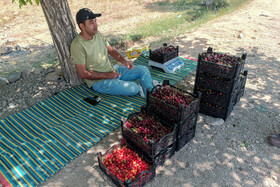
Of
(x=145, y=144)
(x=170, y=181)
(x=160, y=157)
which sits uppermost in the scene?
(x=145, y=144)

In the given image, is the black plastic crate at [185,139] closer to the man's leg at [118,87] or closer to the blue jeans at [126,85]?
the blue jeans at [126,85]

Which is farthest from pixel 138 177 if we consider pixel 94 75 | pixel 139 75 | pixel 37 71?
pixel 37 71

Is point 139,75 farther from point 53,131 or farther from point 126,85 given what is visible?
point 53,131

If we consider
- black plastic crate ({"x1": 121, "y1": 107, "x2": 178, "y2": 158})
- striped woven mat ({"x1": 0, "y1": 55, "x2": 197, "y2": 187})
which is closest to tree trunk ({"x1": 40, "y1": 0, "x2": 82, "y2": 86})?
striped woven mat ({"x1": 0, "y1": 55, "x2": 197, "y2": 187})

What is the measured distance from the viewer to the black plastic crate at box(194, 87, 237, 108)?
13.3ft

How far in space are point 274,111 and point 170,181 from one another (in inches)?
114

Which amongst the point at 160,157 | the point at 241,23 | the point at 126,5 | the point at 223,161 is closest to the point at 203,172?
the point at 223,161

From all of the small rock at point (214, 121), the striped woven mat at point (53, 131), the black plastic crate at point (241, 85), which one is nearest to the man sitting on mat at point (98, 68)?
the striped woven mat at point (53, 131)

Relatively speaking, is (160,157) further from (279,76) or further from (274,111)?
(279,76)

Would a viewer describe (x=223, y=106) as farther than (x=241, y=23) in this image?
No

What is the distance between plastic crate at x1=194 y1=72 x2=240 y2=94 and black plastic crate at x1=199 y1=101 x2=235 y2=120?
40 cm

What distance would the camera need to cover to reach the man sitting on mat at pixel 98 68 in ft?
15.3

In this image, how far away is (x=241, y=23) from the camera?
10.5 m

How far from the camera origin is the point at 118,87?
5039mm
